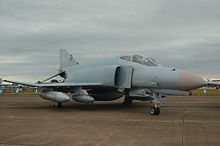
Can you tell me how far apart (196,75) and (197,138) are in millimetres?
4409

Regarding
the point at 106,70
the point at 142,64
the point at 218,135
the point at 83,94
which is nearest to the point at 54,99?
the point at 83,94

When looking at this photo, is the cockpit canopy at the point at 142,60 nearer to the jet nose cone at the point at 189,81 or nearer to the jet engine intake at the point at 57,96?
the jet nose cone at the point at 189,81

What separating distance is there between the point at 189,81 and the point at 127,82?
327 centimetres

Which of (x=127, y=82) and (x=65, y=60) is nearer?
(x=127, y=82)

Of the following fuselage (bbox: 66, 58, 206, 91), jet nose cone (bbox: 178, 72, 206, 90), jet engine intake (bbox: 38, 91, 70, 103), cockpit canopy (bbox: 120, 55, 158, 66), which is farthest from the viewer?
jet engine intake (bbox: 38, 91, 70, 103)

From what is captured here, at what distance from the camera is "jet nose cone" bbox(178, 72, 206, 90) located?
9.51 meters

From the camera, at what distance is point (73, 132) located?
6543mm

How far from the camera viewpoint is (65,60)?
18.8 meters

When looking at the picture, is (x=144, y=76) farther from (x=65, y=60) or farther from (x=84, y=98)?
(x=65, y=60)

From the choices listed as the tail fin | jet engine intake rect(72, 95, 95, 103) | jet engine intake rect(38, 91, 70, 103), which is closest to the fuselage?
jet engine intake rect(72, 95, 95, 103)

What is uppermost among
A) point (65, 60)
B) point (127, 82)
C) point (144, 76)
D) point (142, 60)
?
point (65, 60)

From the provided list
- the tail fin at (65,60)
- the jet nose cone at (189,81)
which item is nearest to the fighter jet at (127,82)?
the jet nose cone at (189,81)

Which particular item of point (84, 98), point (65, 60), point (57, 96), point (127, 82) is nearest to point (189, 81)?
point (127, 82)

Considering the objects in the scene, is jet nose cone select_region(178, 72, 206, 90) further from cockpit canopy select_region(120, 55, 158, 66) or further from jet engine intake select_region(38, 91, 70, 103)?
jet engine intake select_region(38, 91, 70, 103)
